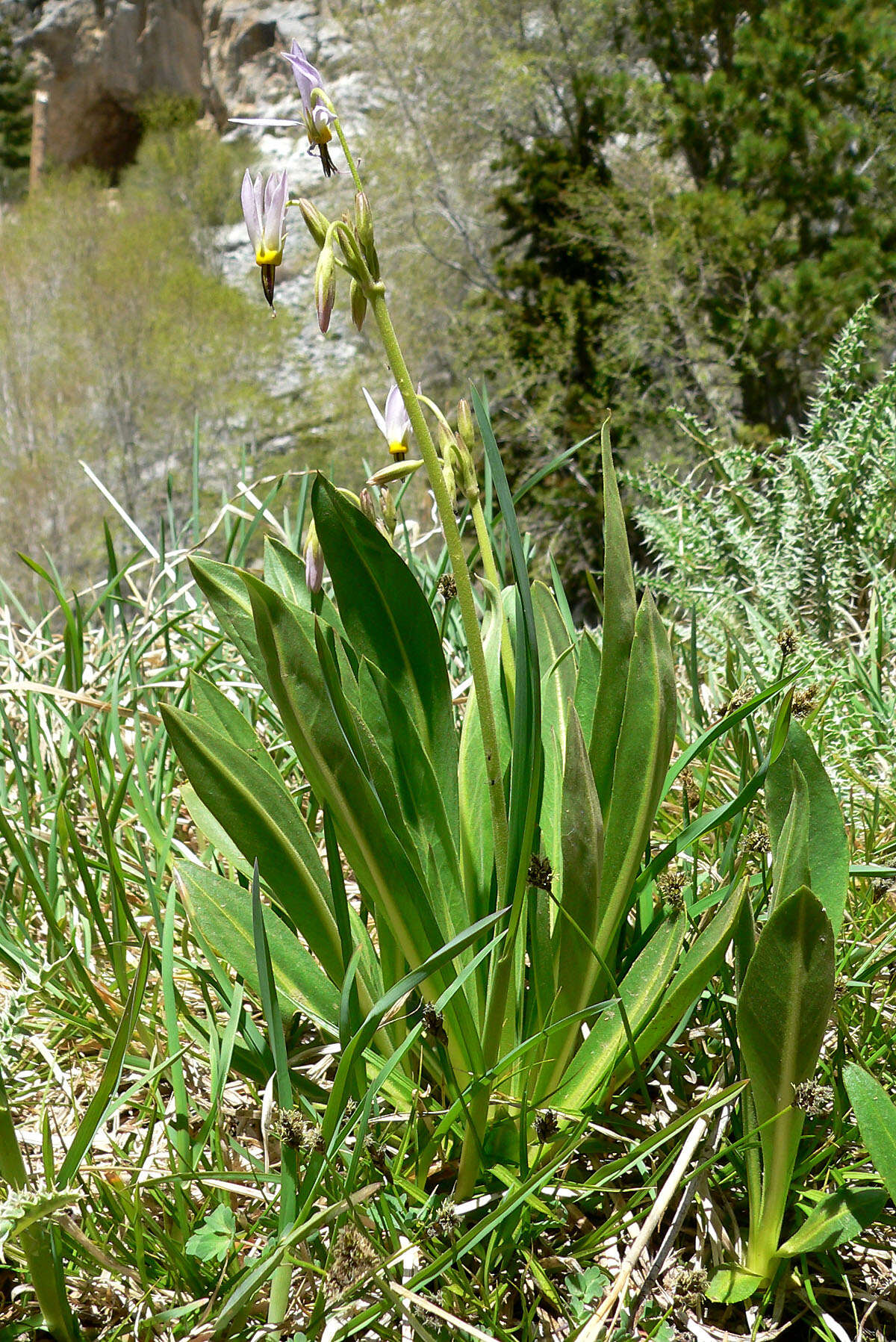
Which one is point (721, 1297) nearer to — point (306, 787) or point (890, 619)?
point (306, 787)

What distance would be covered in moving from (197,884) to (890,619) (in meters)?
1.24

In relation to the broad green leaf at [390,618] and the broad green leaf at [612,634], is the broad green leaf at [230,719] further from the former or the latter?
the broad green leaf at [612,634]

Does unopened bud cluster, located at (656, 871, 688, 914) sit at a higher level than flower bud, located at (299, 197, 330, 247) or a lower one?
lower

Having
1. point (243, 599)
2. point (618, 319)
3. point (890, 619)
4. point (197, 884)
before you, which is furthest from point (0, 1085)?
point (618, 319)

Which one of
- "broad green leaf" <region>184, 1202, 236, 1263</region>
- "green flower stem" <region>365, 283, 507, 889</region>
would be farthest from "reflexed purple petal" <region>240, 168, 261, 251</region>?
"broad green leaf" <region>184, 1202, 236, 1263</region>

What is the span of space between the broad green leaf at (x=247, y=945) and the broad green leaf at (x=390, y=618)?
187 mm

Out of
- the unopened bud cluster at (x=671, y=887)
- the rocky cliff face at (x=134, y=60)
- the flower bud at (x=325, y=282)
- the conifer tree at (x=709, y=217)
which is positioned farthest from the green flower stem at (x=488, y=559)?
the rocky cliff face at (x=134, y=60)

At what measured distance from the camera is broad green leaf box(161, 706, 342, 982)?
725mm

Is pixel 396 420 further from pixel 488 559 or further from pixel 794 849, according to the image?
pixel 794 849

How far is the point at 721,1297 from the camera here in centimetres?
62

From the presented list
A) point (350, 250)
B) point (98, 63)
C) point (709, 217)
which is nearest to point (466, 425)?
point (350, 250)

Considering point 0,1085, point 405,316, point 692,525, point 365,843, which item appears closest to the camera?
point 0,1085

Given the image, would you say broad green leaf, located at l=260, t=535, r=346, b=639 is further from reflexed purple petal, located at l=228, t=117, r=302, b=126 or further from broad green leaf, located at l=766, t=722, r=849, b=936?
broad green leaf, located at l=766, t=722, r=849, b=936

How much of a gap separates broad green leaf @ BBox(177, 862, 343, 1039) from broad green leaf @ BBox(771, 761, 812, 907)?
39 cm
